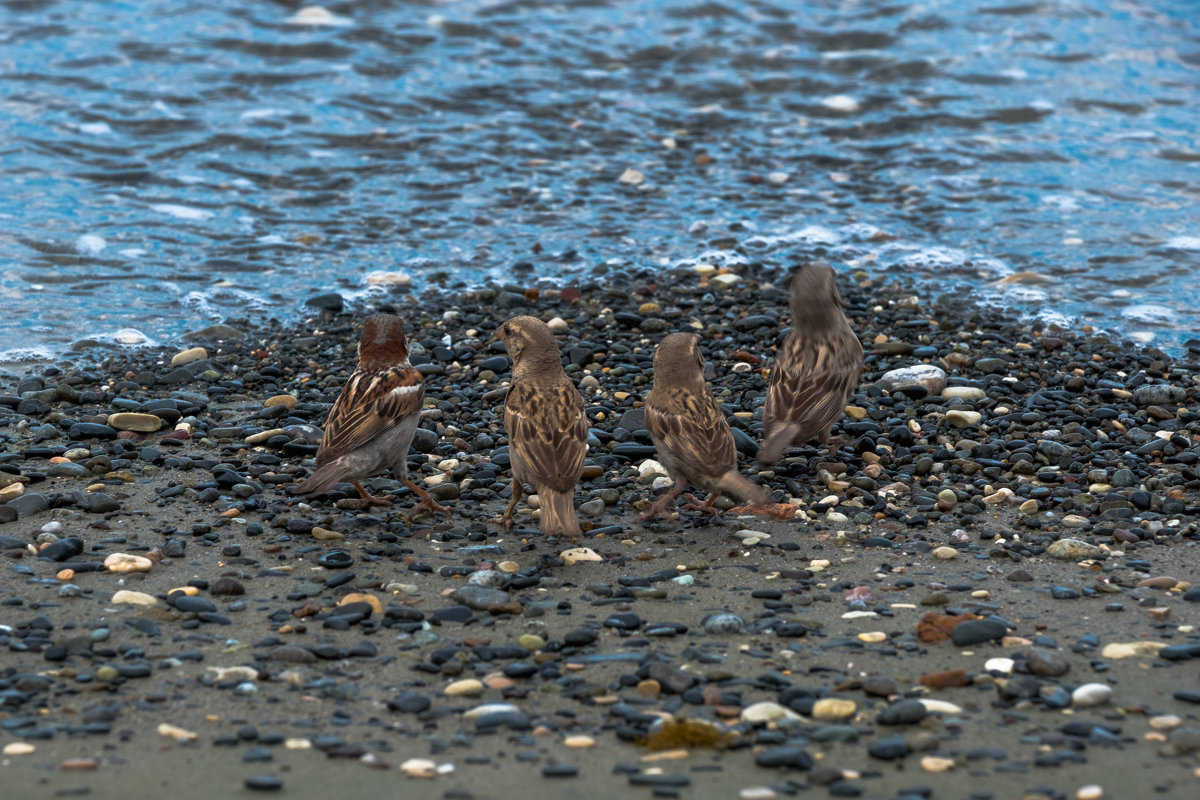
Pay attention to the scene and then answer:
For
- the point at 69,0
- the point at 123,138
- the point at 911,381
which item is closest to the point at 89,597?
the point at 911,381

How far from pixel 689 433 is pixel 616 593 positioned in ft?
Answer: 3.86

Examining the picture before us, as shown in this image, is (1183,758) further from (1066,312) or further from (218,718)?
(1066,312)

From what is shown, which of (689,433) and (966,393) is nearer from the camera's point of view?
(689,433)

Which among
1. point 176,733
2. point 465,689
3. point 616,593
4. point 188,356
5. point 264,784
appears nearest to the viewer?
point 264,784

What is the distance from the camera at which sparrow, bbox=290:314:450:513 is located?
20.5ft

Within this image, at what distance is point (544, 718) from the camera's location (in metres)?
4.27

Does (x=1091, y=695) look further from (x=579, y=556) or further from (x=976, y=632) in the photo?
(x=579, y=556)

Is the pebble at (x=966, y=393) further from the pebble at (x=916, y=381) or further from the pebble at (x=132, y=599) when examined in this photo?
the pebble at (x=132, y=599)

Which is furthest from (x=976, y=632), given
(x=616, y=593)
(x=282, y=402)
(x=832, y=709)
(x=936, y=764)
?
(x=282, y=402)

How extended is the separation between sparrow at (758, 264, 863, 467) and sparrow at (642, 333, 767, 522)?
0.47 m

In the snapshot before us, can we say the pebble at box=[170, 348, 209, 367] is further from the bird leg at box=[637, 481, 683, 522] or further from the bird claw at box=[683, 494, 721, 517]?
the bird claw at box=[683, 494, 721, 517]

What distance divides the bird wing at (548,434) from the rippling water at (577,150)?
3972 mm

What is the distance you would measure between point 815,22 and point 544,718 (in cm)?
1665

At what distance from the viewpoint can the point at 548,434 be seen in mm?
6113
